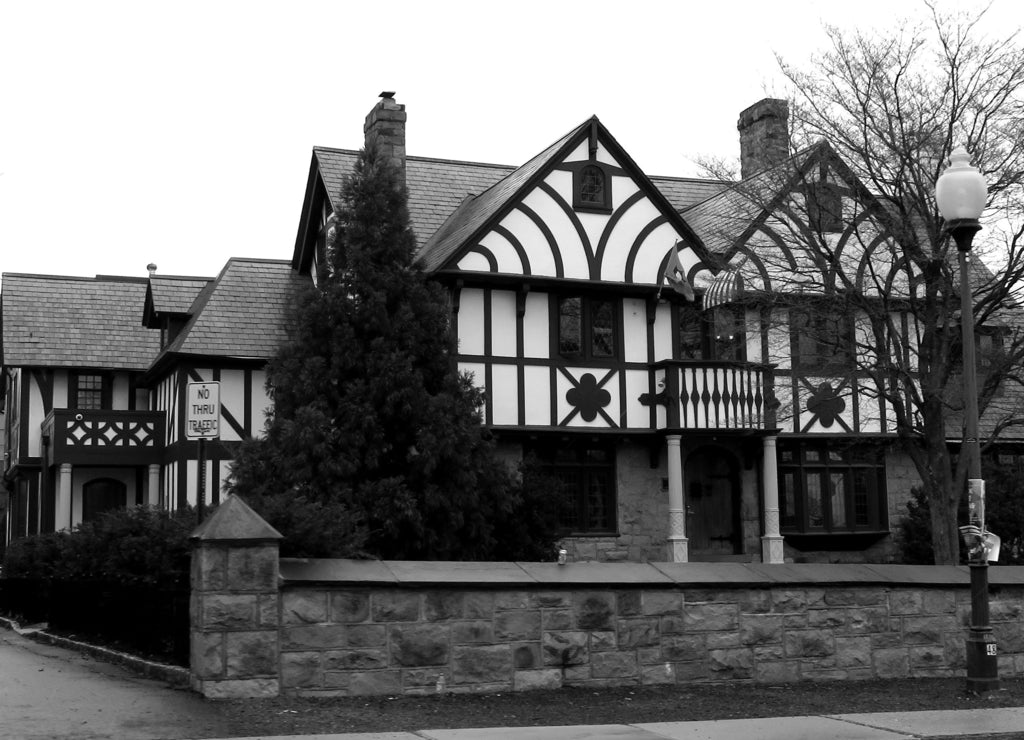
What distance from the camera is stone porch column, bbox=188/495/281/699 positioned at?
1005cm

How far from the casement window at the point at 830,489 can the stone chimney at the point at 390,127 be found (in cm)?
1012

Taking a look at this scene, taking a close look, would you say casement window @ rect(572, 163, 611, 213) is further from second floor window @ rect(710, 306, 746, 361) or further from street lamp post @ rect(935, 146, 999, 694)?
street lamp post @ rect(935, 146, 999, 694)

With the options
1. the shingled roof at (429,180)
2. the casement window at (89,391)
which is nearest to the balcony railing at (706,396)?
the shingled roof at (429,180)

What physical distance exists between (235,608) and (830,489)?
18723mm

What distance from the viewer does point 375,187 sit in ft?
66.1

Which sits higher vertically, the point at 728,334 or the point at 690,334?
the point at 690,334

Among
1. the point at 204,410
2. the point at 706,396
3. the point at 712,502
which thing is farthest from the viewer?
the point at 712,502

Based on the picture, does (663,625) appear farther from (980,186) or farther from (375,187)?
(375,187)

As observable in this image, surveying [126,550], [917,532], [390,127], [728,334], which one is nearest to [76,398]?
[390,127]

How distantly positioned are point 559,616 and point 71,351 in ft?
78.4

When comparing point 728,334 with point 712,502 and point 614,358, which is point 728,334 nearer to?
point 614,358

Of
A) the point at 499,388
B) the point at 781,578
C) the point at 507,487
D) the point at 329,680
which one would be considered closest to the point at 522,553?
the point at 507,487

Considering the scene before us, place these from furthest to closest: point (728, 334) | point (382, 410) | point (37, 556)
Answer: point (728, 334) < point (382, 410) < point (37, 556)

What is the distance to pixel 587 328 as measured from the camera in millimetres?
24516
